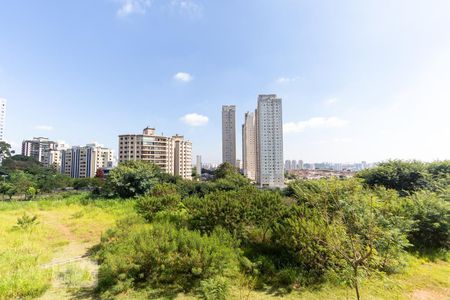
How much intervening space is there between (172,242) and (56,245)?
580cm

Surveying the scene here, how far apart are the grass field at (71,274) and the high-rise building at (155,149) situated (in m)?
36.8

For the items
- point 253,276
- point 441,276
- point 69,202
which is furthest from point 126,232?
point 69,202

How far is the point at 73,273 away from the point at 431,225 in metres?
11.3

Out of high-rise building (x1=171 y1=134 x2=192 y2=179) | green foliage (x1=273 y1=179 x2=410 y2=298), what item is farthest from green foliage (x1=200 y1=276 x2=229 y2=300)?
high-rise building (x1=171 y1=134 x2=192 y2=179)

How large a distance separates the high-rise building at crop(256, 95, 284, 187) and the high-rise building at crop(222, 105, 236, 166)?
40.7ft

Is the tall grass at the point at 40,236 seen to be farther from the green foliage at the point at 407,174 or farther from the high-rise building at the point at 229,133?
the high-rise building at the point at 229,133

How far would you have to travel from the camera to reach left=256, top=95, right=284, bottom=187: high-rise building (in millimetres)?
60469

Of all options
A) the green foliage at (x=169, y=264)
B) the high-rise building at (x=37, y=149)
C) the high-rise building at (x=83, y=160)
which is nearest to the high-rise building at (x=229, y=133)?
the high-rise building at (x=83, y=160)

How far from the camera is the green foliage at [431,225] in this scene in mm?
7934

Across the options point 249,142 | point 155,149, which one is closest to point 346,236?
point 155,149

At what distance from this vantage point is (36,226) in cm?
990

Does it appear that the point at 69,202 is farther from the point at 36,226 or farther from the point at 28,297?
the point at 28,297

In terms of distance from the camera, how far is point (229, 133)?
236ft

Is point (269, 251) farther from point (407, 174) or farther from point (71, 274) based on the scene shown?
point (407, 174)
